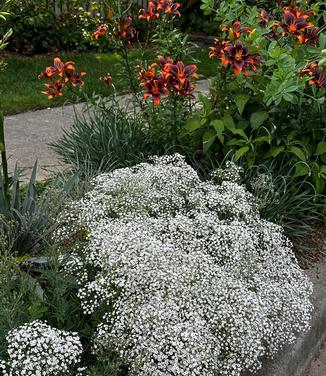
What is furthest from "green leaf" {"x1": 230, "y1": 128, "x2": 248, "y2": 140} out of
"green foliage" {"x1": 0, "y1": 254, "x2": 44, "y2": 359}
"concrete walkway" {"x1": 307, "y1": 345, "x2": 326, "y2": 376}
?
"green foliage" {"x1": 0, "y1": 254, "x2": 44, "y2": 359}

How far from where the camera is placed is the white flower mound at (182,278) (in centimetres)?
245

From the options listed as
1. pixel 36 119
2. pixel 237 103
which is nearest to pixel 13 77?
pixel 36 119

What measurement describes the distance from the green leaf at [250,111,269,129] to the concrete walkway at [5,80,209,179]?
1187 millimetres

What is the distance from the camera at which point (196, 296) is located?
2650 millimetres

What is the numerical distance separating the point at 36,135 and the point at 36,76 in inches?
96.4

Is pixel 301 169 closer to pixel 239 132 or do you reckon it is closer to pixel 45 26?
pixel 239 132

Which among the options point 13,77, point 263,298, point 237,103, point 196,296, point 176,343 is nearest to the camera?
point 176,343

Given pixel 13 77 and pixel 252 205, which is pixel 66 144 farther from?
pixel 13 77

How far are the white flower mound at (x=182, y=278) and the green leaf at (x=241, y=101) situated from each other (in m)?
0.70

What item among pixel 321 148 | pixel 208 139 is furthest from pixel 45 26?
pixel 321 148

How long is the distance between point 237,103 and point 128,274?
185 cm

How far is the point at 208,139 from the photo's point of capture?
4031 mm

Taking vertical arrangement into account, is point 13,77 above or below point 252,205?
below

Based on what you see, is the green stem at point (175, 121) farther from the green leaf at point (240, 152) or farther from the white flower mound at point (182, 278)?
the white flower mound at point (182, 278)
